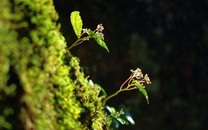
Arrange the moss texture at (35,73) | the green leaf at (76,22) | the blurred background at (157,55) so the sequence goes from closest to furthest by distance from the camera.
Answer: the moss texture at (35,73) < the green leaf at (76,22) < the blurred background at (157,55)

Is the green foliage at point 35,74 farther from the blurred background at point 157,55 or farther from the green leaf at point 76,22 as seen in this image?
the blurred background at point 157,55

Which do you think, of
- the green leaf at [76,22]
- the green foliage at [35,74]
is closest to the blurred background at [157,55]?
the green leaf at [76,22]

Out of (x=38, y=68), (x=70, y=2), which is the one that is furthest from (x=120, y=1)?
(x=38, y=68)

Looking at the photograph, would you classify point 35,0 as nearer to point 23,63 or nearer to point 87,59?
point 23,63

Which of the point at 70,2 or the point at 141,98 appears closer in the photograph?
the point at 70,2

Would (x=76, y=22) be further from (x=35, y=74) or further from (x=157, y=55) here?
A: (x=157, y=55)
